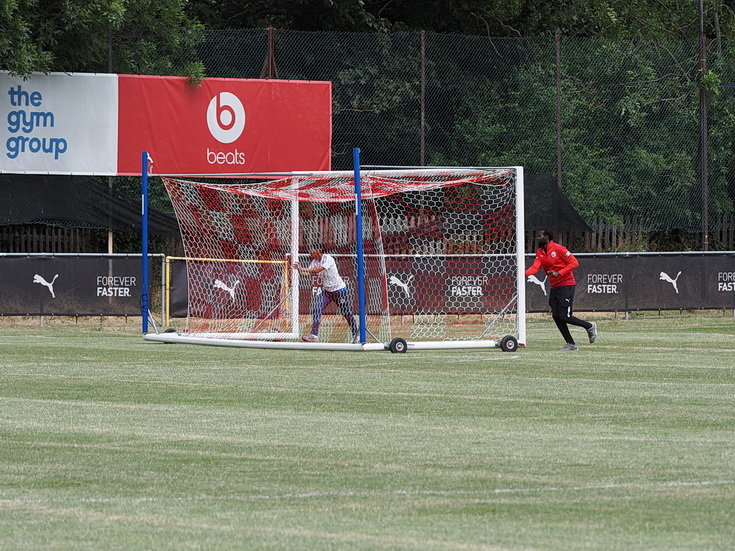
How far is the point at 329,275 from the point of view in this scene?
2347 cm

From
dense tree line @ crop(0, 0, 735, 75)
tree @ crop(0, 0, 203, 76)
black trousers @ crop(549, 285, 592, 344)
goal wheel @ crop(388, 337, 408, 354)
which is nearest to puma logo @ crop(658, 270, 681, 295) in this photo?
black trousers @ crop(549, 285, 592, 344)

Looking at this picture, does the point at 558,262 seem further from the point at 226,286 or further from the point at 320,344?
the point at 226,286

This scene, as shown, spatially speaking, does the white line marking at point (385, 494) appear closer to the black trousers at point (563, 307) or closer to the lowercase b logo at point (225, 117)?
the black trousers at point (563, 307)

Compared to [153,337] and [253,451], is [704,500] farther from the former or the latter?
[153,337]

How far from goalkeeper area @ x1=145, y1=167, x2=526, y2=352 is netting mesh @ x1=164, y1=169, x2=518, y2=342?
25 mm

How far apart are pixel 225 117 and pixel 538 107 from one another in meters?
7.67

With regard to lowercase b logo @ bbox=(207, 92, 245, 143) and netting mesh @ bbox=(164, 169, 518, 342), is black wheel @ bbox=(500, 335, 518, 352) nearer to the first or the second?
netting mesh @ bbox=(164, 169, 518, 342)

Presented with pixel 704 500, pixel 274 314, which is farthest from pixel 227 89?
pixel 704 500

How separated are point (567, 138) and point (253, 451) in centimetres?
2471

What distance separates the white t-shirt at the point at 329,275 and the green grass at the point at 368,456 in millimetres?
5396

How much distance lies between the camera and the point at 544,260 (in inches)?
859

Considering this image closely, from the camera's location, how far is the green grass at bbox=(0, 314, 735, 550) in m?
6.83

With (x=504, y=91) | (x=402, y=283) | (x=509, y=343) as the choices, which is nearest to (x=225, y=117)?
(x=402, y=283)

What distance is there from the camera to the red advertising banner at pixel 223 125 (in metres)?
30.3
